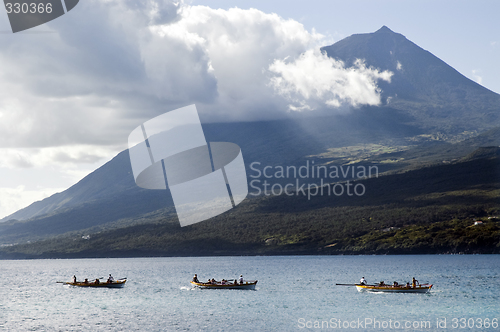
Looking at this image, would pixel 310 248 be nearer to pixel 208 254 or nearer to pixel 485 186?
pixel 208 254

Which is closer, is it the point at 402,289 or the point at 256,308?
the point at 256,308

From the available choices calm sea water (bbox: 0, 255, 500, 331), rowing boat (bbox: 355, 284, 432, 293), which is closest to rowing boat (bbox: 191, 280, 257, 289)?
calm sea water (bbox: 0, 255, 500, 331)

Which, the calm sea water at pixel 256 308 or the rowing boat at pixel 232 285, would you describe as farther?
the rowing boat at pixel 232 285

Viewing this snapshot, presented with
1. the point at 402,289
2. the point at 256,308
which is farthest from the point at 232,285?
the point at 402,289

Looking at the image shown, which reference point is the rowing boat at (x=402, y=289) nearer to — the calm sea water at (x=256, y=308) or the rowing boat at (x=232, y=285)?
the calm sea water at (x=256, y=308)

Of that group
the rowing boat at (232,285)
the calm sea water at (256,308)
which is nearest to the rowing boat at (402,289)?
the calm sea water at (256,308)

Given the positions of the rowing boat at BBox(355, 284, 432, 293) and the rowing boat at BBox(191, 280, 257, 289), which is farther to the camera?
the rowing boat at BBox(191, 280, 257, 289)

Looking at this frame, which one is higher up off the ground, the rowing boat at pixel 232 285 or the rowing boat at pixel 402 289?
the rowing boat at pixel 232 285

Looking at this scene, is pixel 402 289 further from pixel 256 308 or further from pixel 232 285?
pixel 232 285

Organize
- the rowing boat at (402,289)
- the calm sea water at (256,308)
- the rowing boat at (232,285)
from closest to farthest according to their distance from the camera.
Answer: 1. the calm sea water at (256,308)
2. the rowing boat at (402,289)
3. the rowing boat at (232,285)

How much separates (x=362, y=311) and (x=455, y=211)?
140814mm

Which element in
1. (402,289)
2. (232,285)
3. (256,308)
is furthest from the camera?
(232,285)

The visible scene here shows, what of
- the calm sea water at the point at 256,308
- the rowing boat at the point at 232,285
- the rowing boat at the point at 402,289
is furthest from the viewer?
the rowing boat at the point at 232,285

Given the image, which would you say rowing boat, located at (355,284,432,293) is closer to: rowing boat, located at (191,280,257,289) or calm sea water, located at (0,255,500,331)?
calm sea water, located at (0,255,500,331)
